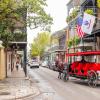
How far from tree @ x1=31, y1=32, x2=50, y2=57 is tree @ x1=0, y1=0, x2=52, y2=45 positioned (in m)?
89.4

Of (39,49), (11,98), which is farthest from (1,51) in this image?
(39,49)

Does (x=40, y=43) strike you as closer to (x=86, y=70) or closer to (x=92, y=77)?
(x=86, y=70)

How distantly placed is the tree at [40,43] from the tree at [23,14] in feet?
293

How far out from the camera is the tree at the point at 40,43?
123 meters

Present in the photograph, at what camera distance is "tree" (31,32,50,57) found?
4845 inches

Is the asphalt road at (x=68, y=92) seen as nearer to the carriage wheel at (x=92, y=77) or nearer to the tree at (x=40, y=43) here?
the carriage wheel at (x=92, y=77)

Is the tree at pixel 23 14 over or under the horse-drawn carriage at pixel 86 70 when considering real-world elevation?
over

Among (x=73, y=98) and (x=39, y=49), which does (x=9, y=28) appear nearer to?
(x=73, y=98)

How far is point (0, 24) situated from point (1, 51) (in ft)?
13.9

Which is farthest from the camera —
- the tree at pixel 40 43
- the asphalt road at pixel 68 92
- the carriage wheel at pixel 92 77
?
the tree at pixel 40 43

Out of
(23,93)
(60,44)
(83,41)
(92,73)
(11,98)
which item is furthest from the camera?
(60,44)

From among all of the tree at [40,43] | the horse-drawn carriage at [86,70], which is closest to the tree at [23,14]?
the horse-drawn carriage at [86,70]

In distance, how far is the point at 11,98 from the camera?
20297 millimetres

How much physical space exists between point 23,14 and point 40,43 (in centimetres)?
9657
